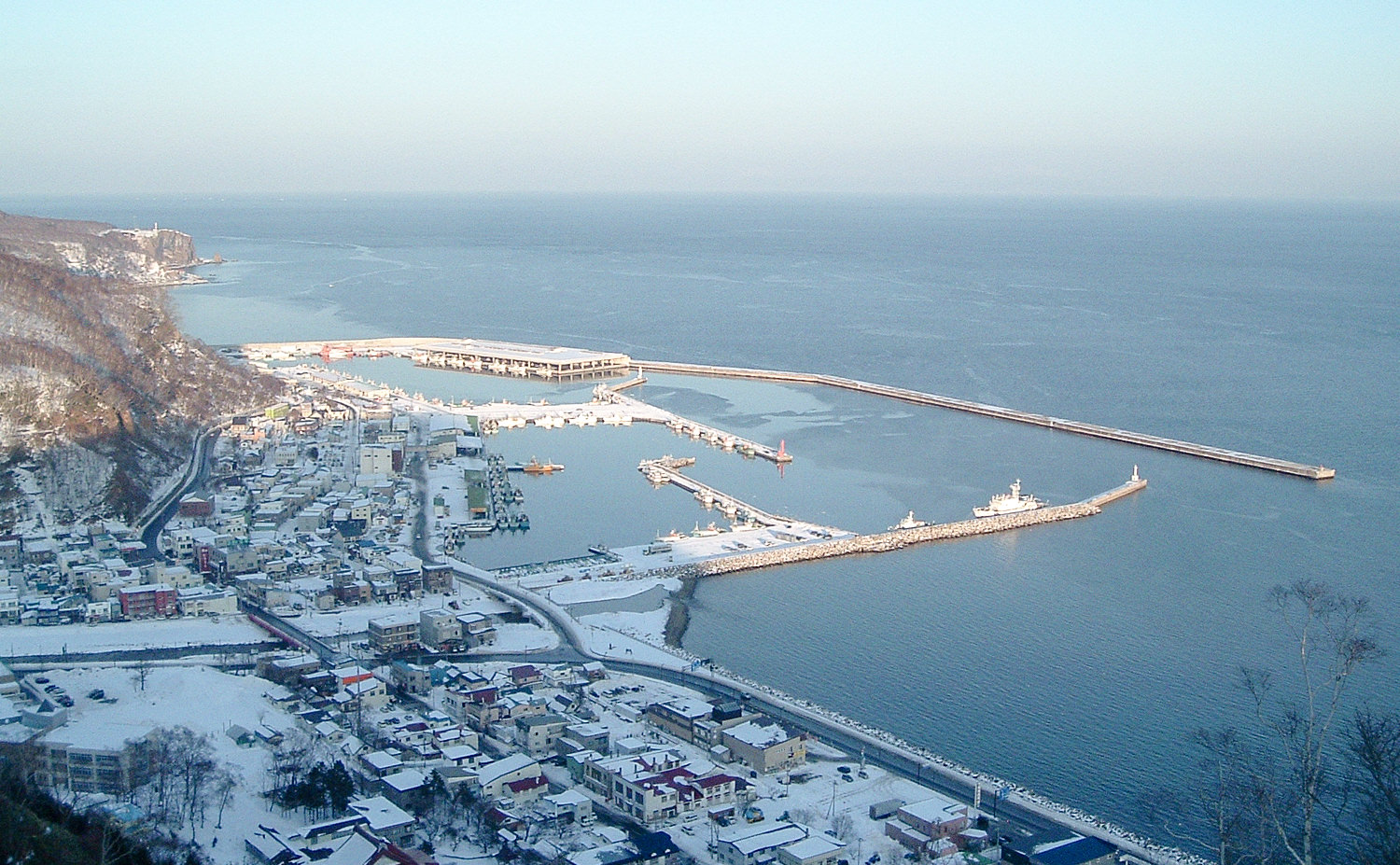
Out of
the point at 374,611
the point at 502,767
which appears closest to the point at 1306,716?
the point at 502,767

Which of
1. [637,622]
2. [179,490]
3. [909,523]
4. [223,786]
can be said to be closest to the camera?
[223,786]

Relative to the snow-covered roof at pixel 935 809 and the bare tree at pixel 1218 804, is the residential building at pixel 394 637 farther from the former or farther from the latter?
the bare tree at pixel 1218 804

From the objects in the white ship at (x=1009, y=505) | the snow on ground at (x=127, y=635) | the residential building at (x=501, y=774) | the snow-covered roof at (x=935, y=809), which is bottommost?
the snow on ground at (x=127, y=635)

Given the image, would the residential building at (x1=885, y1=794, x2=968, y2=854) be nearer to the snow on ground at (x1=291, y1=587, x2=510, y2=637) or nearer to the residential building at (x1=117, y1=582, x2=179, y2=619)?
the snow on ground at (x1=291, y1=587, x2=510, y2=637)

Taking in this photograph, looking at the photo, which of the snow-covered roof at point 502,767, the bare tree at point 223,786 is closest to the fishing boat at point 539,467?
the snow-covered roof at point 502,767

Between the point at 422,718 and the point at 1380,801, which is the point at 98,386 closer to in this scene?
the point at 422,718

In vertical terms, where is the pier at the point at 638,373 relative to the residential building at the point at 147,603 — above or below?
above

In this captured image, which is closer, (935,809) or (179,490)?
(935,809)
